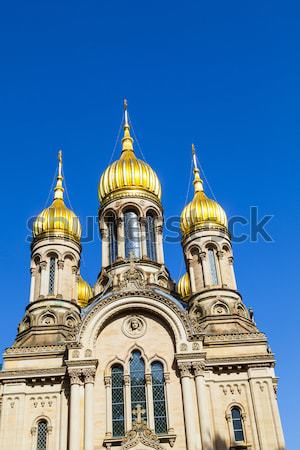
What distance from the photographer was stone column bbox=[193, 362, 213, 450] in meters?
23.3

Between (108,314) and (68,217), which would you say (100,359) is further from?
(68,217)

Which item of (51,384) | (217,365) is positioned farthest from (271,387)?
(51,384)

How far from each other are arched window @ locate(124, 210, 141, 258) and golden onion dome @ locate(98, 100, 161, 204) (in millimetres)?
1254

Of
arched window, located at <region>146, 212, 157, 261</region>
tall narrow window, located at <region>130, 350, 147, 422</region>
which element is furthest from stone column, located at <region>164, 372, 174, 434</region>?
arched window, located at <region>146, 212, 157, 261</region>

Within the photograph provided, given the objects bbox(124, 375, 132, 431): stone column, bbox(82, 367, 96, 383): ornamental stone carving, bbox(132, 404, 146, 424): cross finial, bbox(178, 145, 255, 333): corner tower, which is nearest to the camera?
bbox(132, 404, 146, 424): cross finial

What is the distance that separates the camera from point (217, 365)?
2589cm

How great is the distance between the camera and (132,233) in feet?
111

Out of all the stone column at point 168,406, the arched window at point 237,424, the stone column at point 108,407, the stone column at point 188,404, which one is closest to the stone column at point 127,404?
the stone column at point 108,407

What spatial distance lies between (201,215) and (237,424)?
11.8 m

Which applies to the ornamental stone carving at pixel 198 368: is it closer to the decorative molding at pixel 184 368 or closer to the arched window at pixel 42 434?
the decorative molding at pixel 184 368

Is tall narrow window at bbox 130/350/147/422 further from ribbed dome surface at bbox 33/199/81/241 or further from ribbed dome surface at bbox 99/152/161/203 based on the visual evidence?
ribbed dome surface at bbox 99/152/161/203

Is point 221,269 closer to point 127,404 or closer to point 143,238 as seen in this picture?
point 143,238

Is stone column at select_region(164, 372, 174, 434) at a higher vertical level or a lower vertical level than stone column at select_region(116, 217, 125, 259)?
lower

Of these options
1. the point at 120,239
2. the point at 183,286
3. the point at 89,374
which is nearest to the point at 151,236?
the point at 120,239
